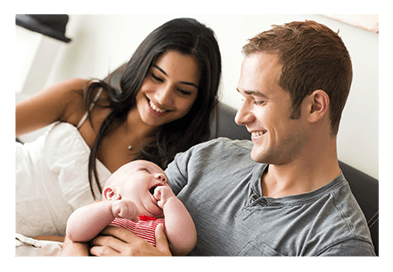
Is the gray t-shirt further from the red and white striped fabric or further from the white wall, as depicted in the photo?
the white wall

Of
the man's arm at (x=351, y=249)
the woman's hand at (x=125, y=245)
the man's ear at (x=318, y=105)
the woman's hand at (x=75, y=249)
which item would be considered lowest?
the woman's hand at (x=75, y=249)

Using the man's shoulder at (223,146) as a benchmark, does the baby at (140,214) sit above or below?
below

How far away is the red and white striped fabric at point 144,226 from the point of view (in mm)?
1187

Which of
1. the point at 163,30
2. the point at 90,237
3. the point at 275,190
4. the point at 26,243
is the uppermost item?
the point at 163,30

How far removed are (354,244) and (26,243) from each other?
116 centimetres

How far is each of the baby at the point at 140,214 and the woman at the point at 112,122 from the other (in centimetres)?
62

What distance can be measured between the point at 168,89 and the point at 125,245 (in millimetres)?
901

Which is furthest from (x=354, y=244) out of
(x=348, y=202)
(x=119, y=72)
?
(x=119, y=72)

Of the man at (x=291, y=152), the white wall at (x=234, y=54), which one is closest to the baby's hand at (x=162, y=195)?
the man at (x=291, y=152)

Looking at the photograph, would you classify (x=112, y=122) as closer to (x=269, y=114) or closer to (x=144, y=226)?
(x=144, y=226)

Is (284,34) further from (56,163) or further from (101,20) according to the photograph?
(101,20)

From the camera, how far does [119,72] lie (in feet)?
8.09

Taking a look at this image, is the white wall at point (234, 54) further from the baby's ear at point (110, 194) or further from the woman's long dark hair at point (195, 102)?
the baby's ear at point (110, 194)

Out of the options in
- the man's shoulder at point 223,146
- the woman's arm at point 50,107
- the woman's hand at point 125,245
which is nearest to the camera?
the woman's hand at point 125,245
